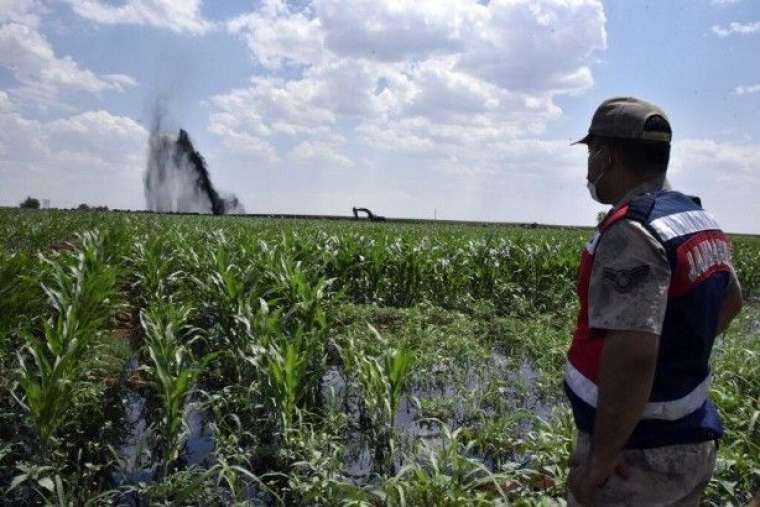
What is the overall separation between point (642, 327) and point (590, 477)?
1.51ft

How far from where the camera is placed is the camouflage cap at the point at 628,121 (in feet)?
5.81

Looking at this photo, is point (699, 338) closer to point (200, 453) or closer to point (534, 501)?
point (534, 501)

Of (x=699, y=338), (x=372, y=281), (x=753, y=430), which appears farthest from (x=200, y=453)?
(x=372, y=281)

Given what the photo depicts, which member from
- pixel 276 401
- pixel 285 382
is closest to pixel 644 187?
pixel 285 382

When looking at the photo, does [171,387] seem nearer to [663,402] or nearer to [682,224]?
[663,402]

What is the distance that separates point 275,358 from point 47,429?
4.38 ft

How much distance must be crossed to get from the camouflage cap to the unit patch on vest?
411 mm

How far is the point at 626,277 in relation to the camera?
1.61 metres

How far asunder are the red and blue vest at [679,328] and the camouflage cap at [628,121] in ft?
0.55

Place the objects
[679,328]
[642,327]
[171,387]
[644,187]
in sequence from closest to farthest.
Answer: [642,327] < [679,328] < [644,187] < [171,387]

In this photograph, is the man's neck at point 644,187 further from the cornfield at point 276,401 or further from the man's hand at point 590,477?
the cornfield at point 276,401

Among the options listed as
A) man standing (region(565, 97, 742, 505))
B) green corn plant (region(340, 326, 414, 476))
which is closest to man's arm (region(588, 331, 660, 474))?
man standing (region(565, 97, 742, 505))

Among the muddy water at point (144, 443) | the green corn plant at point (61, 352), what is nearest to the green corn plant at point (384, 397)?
the muddy water at point (144, 443)

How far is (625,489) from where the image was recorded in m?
1.75
